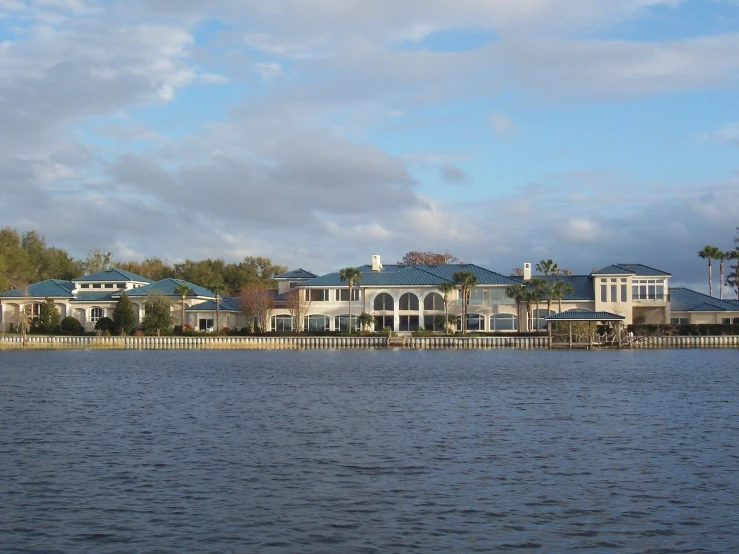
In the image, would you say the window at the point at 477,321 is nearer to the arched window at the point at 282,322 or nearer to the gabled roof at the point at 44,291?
the arched window at the point at 282,322

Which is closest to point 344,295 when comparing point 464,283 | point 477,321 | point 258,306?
point 258,306

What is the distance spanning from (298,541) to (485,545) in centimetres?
315

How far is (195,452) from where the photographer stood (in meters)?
23.2

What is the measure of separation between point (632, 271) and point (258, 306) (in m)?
40.8

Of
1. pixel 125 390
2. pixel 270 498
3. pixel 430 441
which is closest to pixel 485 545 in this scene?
pixel 270 498

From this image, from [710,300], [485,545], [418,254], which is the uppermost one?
[418,254]

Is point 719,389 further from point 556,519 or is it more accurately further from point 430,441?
point 556,519

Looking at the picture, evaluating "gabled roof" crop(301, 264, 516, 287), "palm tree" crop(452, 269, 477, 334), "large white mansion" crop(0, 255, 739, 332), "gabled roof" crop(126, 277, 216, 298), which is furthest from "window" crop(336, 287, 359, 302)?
"gabled roof" crop(126, 277, 216, 298)

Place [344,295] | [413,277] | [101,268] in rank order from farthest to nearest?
[101,268], [344,295], [413,277]

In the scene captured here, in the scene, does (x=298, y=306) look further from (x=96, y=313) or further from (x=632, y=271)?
(x=632, y=271)

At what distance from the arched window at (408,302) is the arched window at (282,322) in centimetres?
1313

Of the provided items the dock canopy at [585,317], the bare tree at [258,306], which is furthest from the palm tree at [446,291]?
the bare tree at [258,306]

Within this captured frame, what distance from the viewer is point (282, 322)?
329ft

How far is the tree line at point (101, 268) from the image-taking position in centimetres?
11789
